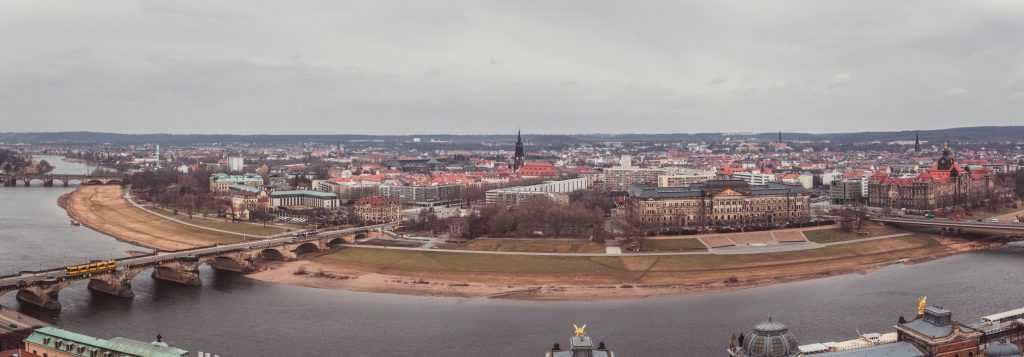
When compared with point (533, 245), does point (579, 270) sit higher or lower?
lower

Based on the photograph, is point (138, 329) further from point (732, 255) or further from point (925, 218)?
point (925, 218)

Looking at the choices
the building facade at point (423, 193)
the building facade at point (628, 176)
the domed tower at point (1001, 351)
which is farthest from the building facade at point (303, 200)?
the domed tower at point (1001, 351)

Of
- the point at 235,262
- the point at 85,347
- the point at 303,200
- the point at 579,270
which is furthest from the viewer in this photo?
the point at 303,200

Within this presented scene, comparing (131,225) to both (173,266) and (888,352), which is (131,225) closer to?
(173,266)

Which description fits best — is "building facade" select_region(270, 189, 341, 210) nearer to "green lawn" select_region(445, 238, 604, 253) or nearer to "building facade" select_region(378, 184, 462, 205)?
"building facade" select_region(378, 184, 462, 205)

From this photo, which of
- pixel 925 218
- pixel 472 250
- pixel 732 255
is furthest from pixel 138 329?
pixel 925 218

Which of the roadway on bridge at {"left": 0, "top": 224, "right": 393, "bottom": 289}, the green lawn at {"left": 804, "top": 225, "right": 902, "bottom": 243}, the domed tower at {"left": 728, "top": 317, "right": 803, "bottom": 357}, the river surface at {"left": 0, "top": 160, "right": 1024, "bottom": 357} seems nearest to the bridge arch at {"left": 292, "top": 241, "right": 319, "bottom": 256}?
the roadway on bridge at {"left": 0, "top": 224, "right": 393, "bottom": 289}

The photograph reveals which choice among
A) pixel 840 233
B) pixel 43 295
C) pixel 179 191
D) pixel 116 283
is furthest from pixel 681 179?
pixel 43 295

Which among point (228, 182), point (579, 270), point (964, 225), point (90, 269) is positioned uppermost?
point (228, 182)
